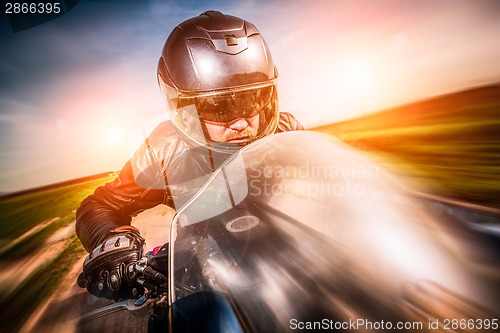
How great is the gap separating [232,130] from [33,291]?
17.0ft

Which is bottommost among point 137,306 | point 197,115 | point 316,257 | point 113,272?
point 137,306

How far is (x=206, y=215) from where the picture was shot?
123cm

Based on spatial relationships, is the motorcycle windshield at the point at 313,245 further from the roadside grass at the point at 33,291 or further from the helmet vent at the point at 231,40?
the roadside grass at the point at 33,291

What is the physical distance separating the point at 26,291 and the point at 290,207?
6183 mm

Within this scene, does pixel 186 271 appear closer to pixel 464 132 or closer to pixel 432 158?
pixel 432 158

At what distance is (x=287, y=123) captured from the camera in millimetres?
3361

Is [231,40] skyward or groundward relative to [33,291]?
skyward

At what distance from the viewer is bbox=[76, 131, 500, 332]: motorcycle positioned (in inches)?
26.6

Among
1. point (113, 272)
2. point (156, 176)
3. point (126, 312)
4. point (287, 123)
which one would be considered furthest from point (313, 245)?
point (126, 312)

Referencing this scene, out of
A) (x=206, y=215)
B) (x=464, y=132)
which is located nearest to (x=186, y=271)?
(x=206, y=215)

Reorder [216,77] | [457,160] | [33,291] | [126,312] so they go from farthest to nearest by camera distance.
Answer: [457,160], [33,291], [126,312], [216,77]

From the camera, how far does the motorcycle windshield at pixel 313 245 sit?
70 centimetres

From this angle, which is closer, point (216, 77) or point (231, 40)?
point (216, 77)

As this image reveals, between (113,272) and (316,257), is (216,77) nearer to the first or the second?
(113,272)
